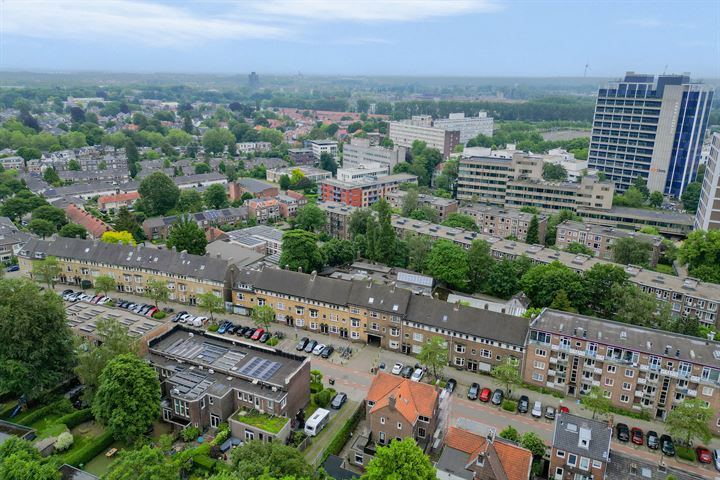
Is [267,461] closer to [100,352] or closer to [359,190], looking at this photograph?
[100,352]

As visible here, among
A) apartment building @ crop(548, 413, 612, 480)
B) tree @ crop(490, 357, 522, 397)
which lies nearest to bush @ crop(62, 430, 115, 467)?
tree @ crop(490, 357, 522, 397)

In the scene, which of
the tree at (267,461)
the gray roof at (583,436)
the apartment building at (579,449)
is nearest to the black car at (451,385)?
the gray roof at (583,436)

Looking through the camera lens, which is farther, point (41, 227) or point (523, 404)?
point (41, 227)

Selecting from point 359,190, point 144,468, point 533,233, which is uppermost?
point 359,190

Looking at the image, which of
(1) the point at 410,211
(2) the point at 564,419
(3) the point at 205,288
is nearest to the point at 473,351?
(2) the point at 564,419

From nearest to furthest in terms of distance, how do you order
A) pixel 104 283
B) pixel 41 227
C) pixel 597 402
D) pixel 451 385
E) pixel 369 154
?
pixel 597 402
pixel 451 385
pixel 104 283
pixel 41 227
pixel 369 154

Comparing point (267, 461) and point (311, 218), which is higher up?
point (311, 218)

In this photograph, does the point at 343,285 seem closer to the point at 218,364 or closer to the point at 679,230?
the point at 218,364

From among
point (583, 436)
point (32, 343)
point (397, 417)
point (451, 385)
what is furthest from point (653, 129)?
point (32, 343)
